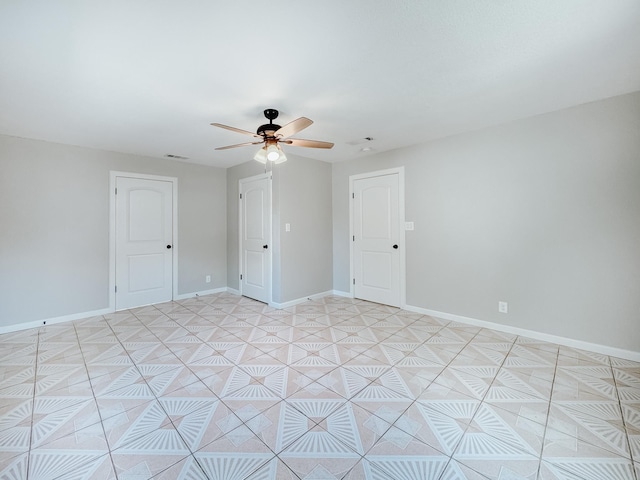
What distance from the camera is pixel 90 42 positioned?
1.78 metres

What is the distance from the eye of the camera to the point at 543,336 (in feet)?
9.98

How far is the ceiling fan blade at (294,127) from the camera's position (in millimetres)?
2312

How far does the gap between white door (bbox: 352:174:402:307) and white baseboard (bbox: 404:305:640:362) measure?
2.08 ft

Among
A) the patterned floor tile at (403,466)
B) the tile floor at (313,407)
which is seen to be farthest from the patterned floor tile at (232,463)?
the patterned floor tile at (403,466)

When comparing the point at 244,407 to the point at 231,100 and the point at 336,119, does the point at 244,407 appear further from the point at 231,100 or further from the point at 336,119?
the point at 336,119

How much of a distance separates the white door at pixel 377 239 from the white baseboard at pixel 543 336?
634 mm

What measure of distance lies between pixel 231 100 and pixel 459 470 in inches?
119

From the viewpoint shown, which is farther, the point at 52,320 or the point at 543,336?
the point at 52,320

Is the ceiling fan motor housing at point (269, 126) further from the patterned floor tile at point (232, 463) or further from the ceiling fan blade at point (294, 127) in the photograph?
the patterned floor tile at point (232, 463)

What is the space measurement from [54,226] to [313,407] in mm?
4018

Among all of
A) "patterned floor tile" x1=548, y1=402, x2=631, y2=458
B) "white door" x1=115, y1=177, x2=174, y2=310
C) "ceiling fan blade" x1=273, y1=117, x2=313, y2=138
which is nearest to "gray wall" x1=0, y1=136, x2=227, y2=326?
"white door" x1=115, y1=177, x2=174, y2=310

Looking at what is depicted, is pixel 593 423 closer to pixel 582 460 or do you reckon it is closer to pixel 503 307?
pixel 582 460

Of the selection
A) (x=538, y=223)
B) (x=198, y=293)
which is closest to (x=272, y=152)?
(x=538, y=223)

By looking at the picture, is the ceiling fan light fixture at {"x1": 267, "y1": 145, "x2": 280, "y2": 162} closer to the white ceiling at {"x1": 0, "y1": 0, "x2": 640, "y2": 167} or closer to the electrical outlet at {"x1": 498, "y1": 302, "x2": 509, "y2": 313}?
the white ceiling at {"x1": 0, "y1": 0, "x2": 640, "y2": 167}
